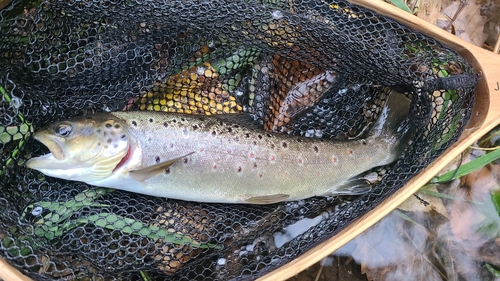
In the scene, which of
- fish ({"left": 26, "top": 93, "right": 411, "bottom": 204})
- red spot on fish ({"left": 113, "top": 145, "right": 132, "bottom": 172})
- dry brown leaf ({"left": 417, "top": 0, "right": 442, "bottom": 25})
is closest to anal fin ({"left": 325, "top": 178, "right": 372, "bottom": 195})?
fish ({"left": 26, "top": 93, "right": 411, "bottom": 204})

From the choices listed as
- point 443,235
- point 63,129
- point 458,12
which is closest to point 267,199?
point 63,129

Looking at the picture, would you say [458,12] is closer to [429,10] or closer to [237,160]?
[429,10]

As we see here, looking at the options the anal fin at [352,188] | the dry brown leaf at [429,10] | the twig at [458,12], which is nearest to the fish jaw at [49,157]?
the anal fin at [352,188]

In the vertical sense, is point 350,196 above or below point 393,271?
above

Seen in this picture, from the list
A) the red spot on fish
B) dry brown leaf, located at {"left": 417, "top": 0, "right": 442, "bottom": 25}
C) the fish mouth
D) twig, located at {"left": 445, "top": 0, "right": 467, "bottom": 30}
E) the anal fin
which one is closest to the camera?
the fish mouth

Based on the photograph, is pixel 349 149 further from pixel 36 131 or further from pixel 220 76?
pixel 36 131

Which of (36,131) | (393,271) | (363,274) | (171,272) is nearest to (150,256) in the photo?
(171,272)

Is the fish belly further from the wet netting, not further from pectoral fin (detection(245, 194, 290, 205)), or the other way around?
the wet netting
